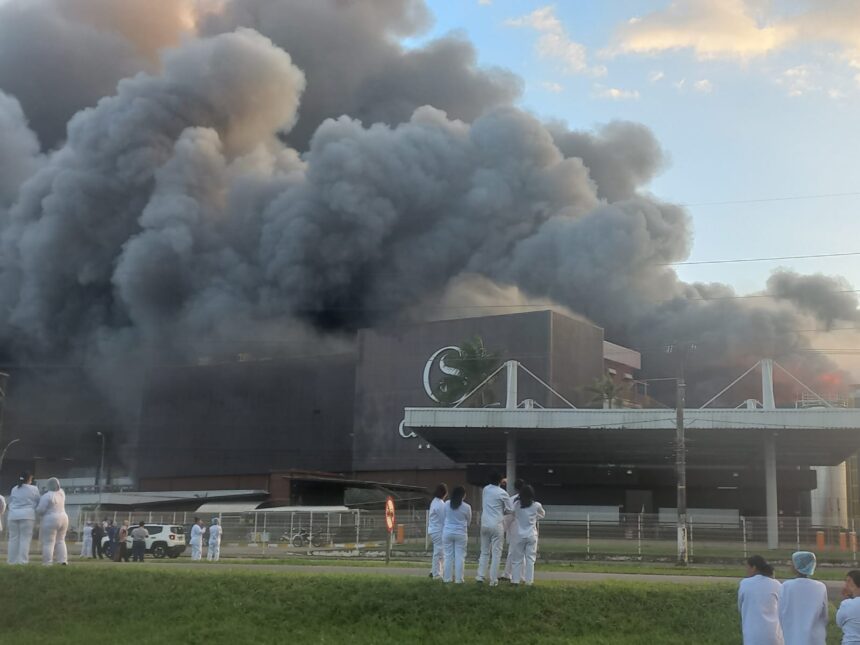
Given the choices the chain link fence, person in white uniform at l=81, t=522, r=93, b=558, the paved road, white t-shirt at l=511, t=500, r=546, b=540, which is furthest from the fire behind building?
white t-shirt at l=511, t=500, r=546, b=540

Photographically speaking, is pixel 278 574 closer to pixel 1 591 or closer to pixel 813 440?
pixel 1 591

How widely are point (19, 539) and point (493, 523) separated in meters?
7.92

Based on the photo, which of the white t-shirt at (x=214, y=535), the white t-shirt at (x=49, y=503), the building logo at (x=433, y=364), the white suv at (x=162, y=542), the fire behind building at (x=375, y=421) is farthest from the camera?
the building logo at (x=433, y=364)

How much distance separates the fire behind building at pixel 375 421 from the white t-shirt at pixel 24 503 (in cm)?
4061

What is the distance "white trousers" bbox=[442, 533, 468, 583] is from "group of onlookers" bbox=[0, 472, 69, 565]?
6.26 m

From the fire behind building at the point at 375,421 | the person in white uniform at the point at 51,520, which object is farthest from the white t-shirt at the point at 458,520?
the fire behind building at the point at 375,421

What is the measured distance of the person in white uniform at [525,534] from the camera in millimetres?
12844

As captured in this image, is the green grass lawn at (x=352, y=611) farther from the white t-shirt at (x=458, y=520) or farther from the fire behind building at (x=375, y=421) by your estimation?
the fire behind building at (x=375, y=421)

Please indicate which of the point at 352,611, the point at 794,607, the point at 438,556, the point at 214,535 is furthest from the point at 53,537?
the point at 214,535

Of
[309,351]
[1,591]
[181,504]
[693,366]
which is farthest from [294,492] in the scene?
[1,591]

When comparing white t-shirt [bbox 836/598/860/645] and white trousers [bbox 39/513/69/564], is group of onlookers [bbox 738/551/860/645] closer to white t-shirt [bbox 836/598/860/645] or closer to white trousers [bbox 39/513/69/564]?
white t-shirt [bbox 836/598/860/645]

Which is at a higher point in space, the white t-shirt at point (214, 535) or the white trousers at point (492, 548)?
the white trousers at point (492, 548)

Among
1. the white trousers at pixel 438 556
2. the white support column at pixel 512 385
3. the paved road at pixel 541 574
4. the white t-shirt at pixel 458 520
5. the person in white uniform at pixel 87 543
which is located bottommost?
the person in white uniform at pixel 87 543

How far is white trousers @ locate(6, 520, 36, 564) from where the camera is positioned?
593 inches
